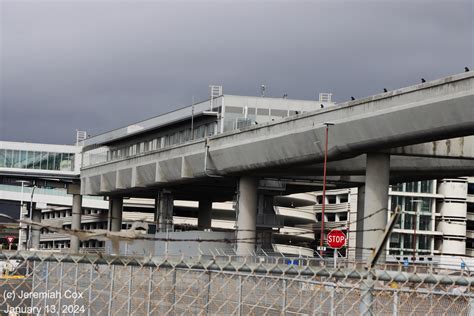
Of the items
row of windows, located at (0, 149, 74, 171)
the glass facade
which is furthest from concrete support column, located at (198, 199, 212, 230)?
the glass facade

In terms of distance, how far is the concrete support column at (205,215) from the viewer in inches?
3878

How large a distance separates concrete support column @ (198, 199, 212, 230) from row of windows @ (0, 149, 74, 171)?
24.3m

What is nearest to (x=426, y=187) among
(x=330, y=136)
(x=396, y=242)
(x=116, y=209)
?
(x=396, y=242)

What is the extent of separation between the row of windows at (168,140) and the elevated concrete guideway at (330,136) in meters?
7.06

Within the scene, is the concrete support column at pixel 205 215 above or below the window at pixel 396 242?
above

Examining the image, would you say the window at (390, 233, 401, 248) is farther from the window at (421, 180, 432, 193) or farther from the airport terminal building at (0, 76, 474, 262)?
the window at (421, 180, 432, 193)

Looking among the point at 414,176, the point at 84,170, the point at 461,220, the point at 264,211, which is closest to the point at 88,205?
the point at 84,170

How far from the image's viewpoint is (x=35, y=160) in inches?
4606

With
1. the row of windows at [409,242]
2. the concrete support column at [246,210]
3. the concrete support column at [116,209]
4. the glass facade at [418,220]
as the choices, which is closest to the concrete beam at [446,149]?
the concrete support column at [246,210]

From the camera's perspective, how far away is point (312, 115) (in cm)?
5666

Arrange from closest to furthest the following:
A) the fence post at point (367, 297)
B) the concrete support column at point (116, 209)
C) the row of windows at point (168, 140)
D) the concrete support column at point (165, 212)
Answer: the fence post at point (367, 297), the concrete support column at point (165, 212), the row of windows at point (168, 140), the concrete support column at point (116, 209)

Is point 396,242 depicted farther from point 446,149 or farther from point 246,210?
point 446,149

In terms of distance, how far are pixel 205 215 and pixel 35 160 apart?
29086 mm

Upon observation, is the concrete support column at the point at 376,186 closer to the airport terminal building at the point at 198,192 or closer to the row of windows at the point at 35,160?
the airport terminal building at the point at 198,192
